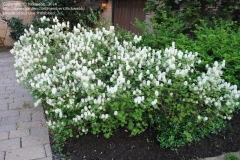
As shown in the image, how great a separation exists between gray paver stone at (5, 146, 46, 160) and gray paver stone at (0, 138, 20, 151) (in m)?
0.08

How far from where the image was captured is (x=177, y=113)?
276 centimetres

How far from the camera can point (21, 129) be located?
319 centimetres

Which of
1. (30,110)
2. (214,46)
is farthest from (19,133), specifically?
(214,46)

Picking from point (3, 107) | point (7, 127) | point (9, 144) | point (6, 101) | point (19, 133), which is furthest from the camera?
point (6, 101)

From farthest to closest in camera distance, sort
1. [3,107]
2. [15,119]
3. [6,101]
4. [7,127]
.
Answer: [6,101], [3,107], [15,119], [7,127]

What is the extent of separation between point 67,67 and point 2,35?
688 centimetres

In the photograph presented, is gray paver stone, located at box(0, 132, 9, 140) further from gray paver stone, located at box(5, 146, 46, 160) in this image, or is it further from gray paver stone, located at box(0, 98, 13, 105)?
gray paver stone, located at box(0, 98, 13, 105)

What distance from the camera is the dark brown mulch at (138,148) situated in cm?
271

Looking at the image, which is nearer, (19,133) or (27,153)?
(27,153)

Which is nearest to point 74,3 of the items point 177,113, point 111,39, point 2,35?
point 2,35

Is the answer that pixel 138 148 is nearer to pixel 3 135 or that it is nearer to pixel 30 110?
pixel 3 135

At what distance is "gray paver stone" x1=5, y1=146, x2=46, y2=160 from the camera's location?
2.64 meters

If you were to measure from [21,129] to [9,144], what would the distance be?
0.34 meters

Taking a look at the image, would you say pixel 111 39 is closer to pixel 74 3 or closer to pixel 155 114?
pixel 155 114
